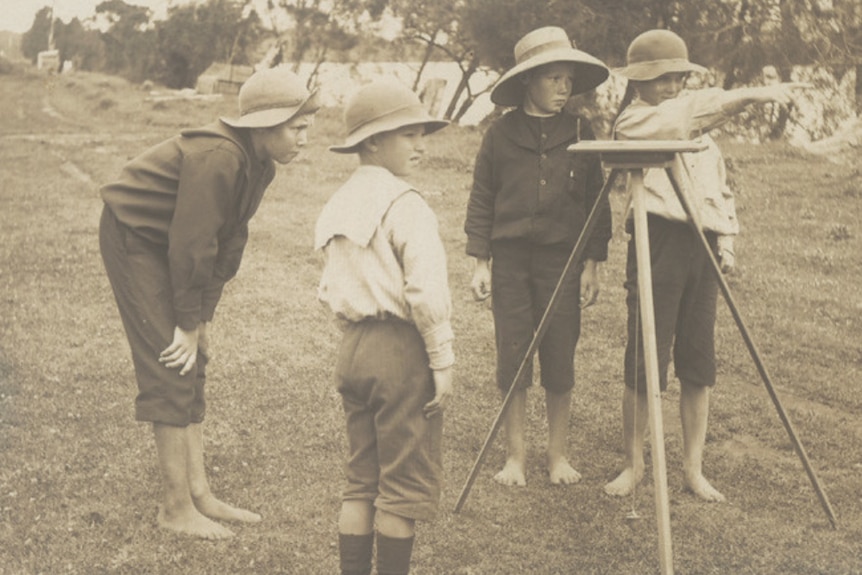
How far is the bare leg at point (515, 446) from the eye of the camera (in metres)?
5.16

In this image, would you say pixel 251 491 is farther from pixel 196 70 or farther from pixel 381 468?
pixel 196 70

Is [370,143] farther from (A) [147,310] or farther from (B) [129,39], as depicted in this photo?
(B) [129,39]

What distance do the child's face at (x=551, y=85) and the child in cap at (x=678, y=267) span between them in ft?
0.82

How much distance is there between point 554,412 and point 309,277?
521cm

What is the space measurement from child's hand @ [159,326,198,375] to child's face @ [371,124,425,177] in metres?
1.11

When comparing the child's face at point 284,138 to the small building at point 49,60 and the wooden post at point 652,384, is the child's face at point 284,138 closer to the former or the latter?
the wooden post at point 652,384

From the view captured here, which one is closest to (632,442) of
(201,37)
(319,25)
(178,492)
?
(178,492)

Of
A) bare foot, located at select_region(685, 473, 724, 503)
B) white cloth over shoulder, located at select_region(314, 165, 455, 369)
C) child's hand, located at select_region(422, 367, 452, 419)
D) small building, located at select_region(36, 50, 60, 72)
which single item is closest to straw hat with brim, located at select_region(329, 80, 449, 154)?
white cloth over shoulder, located at select_region(314, 165, 455, 369)

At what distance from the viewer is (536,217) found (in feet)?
16.1

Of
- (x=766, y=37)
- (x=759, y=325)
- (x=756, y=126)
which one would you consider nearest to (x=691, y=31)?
(x=766, y=37)

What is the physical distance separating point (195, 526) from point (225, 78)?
87.0 feet

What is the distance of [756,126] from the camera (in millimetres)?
9500

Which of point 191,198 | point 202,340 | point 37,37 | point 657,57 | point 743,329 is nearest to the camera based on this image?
point 191,198

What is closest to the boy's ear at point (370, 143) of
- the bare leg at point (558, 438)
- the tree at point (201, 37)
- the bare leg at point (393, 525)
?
the bare leg at point (393, 525)
